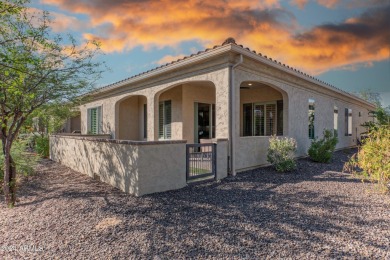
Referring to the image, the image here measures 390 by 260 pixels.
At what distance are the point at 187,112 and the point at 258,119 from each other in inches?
155

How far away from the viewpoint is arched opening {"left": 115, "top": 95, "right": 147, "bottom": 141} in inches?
520

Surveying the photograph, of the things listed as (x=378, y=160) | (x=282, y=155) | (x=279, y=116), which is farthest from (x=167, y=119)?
(x=378, y=160)

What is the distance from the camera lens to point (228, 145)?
7.19 metres

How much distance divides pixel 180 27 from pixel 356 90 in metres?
41.6

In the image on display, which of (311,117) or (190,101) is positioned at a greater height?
(190,101)

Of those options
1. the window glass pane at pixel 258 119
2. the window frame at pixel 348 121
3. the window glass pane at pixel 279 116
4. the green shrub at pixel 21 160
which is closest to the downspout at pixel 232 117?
the window glass pane at pixel 279 116

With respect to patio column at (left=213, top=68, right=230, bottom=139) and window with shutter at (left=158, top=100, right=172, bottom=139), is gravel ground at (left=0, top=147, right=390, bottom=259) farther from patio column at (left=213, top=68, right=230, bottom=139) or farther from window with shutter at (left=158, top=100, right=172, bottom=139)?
window with shutter at (left=158, top=100, right=172, bottom=139)

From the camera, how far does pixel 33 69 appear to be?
15.8 ft

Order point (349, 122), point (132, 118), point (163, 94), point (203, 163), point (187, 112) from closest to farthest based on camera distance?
point (203, 163)
point (187, 112)
point (163, 94)
point (132, 118)
point (349, 122)

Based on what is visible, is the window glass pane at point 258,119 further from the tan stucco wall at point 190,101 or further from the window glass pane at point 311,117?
the tan stucco wall at point 190,101

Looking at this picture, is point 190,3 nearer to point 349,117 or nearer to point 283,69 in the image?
point 283,69

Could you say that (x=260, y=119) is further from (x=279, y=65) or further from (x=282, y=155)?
(x=282, y=155)

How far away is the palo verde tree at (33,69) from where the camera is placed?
4.57 metres

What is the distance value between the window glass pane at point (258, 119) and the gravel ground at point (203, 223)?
17.8 ft
